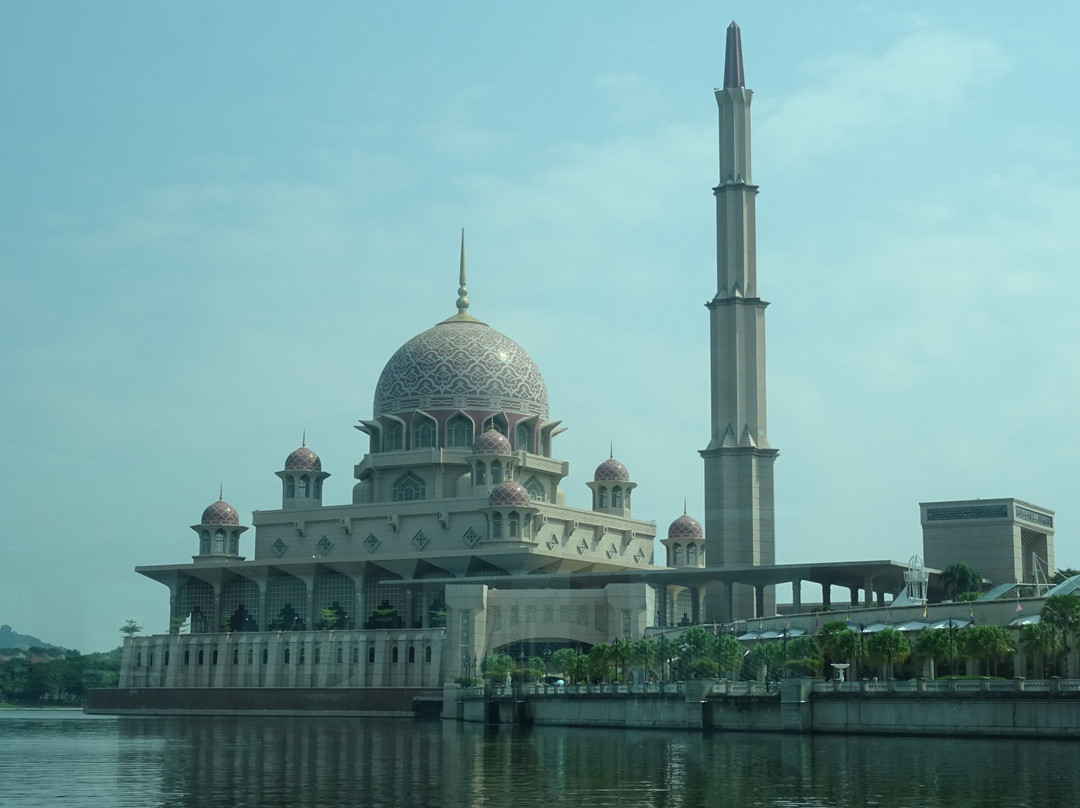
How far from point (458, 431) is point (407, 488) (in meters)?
4.59

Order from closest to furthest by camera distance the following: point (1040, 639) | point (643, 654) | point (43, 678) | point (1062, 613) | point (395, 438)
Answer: point (1040, 639), point (1062, 613), point (643, 654), point (395, 438), point (43, 678)

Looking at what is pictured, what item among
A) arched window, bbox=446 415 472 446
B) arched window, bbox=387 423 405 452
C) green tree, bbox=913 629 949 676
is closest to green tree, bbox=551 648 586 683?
green tree, bbox=913 629 949 676

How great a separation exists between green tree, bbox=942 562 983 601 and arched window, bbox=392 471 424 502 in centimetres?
3080

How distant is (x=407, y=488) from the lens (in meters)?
95.4

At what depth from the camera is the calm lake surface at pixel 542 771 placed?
3056 cm

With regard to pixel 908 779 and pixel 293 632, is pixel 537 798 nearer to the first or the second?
pixel 908 779

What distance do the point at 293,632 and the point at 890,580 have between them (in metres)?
33.0

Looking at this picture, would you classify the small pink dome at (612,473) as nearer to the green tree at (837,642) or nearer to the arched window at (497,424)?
the arched window at (497,424)

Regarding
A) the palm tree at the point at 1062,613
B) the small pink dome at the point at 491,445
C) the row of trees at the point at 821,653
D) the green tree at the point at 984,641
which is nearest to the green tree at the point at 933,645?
the row of trees at the point at 821,653

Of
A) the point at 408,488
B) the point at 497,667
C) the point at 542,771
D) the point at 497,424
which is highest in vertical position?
the point at 497,424

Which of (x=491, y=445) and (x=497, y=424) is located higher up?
(x=497, y=424)

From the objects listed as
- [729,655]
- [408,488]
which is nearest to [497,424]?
[408,488]

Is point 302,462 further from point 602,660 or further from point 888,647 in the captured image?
point 888,647

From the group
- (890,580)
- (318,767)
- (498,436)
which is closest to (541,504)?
(498,436)
